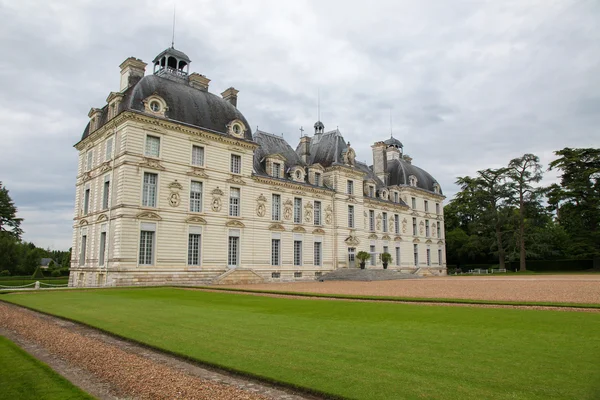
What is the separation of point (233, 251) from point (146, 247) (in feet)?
20.0

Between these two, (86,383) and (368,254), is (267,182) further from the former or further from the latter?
(86,383)

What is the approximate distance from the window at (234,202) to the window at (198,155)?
2.89 metres

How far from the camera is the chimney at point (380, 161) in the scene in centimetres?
4656

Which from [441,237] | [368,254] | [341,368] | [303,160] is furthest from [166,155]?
[441,237]

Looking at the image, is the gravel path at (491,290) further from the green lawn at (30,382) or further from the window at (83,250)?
the green lawn at (30,382)

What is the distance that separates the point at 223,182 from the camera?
90.7 ft

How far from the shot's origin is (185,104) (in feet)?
87.9

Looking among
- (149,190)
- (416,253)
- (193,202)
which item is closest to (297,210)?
(193,202)

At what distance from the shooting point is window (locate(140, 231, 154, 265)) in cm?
2342

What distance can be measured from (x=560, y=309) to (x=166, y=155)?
826 inches

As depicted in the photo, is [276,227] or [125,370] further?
[276,227]

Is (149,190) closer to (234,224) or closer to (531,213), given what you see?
(234,224)

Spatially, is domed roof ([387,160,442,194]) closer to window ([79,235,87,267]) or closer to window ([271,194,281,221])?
window ([271,194,281,221])

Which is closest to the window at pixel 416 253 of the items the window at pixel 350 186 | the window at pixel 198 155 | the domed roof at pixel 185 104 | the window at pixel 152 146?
the window at pixel 350 186
